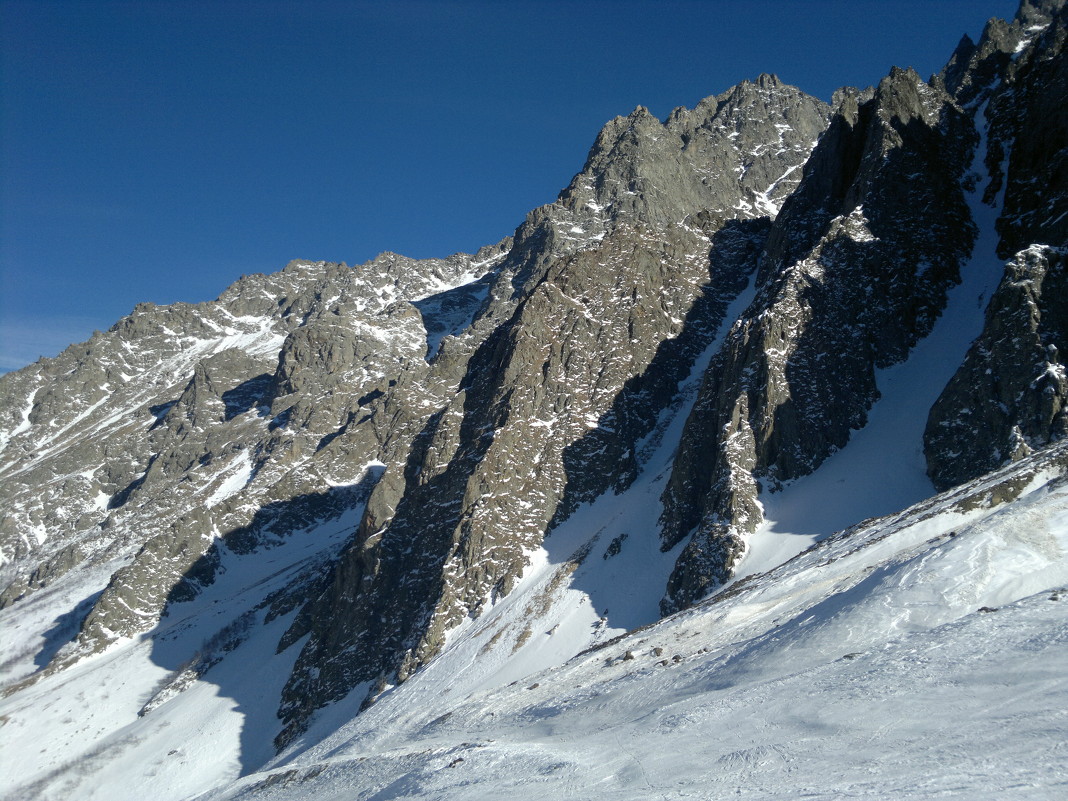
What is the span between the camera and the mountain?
1956cm

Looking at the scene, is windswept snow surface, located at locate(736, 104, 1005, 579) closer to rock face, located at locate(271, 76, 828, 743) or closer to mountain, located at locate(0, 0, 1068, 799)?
mountain, located at locate(0, 0, 1068, 799)

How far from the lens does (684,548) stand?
63.4m

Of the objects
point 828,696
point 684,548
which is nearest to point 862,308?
point 684,548

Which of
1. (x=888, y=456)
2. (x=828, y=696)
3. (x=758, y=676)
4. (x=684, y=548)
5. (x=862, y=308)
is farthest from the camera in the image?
(x=862, y=308)

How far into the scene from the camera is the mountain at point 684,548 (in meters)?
19.6

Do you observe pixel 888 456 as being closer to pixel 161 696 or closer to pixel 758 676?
pixel 758 676

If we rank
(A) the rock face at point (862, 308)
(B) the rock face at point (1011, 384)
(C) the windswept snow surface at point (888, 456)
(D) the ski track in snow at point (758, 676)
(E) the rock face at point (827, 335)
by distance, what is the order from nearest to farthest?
(D) the ski track in snow at point (758, 676), (B) the rock face at point (1011, 384), (C) the windswept snow surface at point (888, 456), (A) the rock face at point (862, 308), (E) the rock face at point (827, 335)

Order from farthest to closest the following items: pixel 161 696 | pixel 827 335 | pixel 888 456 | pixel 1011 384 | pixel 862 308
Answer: pixel 161 696
pixel 862 308
pixel 827 335
pixel 888 456
pixel 1011 384

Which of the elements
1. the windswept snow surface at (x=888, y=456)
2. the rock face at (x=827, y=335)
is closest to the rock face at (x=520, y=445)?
the rock face at (x=827, y=335)

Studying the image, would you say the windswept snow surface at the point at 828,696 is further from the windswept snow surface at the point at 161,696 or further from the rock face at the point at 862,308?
the windswept snow surface at the point at 161,696

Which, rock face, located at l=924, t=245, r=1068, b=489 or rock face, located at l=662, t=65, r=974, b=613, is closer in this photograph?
rock face, located at l=924, t=245, r=1068, b=489

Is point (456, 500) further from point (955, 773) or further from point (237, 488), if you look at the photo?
point (237, 488)

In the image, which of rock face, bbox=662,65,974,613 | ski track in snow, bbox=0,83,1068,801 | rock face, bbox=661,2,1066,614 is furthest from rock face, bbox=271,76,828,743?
rock face, bbox=662,65,974,613

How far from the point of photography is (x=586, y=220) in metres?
181
